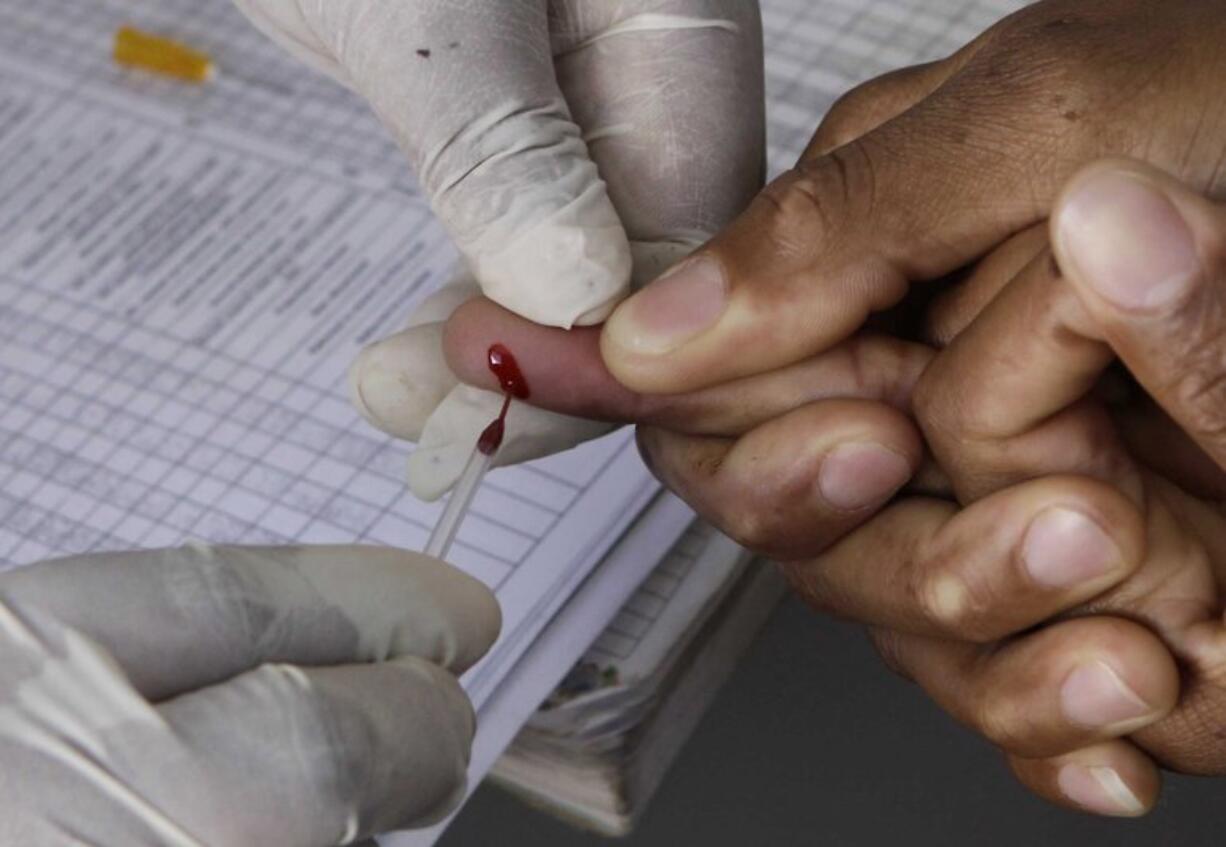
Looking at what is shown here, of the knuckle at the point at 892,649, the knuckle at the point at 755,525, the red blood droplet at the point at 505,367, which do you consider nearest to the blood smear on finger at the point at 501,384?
the red blood droplet at the point at 505,367

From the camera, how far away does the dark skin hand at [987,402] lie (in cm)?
65

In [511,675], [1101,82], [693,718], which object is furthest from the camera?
[693,718]

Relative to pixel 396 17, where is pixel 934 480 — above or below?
below

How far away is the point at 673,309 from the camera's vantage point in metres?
0.69

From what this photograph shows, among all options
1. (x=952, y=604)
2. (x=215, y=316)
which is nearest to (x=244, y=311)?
(x=215, y=316)

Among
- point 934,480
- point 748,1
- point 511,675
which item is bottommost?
point 511,675

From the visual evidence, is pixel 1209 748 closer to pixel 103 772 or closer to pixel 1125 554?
pixel 1125 554

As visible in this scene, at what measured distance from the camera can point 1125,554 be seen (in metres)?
0.63

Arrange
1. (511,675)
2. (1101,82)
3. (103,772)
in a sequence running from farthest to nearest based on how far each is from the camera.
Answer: (511,675) < (1101,82) < (103,772)

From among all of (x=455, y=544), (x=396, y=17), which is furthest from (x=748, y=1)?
(x=455, y=544)

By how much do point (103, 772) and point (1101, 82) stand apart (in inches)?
19.4

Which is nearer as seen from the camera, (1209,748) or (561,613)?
(1209,748)

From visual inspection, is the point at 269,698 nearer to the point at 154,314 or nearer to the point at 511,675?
the point at 511,675

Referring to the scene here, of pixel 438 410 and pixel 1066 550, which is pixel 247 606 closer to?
pixel 438 410
